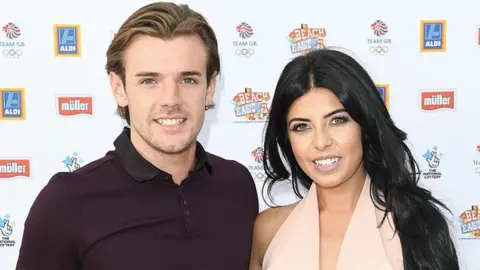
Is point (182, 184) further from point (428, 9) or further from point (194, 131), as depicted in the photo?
point (428, 9)

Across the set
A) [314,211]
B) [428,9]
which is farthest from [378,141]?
[428,9]

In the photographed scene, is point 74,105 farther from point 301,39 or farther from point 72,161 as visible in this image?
point 301,39

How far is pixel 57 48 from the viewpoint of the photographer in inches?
114

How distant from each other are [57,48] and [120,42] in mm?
1284

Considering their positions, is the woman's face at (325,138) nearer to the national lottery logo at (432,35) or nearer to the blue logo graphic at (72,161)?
the national lottery logo at (432,35)

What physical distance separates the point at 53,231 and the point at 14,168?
150 cm

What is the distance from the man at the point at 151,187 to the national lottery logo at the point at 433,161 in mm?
1498

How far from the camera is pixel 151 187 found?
65.5 inches

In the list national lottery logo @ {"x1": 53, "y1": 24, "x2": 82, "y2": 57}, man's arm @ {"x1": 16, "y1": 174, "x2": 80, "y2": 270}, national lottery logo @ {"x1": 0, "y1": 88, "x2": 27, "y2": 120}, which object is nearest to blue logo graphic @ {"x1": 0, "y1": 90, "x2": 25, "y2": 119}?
national lottery logo @ {"x1": 0, "y1": 88, "x2": 27, "y2": 120}

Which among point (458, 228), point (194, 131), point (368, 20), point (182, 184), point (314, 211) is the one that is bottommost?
point (458, 228)

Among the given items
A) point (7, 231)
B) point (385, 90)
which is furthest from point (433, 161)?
point (7, 231)

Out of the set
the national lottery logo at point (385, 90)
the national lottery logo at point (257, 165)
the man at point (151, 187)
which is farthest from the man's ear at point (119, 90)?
the national lottery logo at point (385, 90)

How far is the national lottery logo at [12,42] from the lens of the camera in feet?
9.44

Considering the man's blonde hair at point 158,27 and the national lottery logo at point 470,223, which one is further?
the national lottery logo at point 470,223
